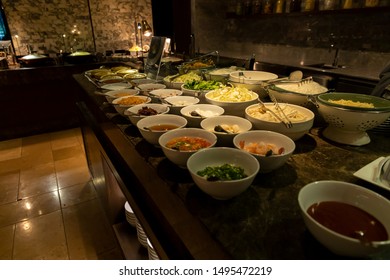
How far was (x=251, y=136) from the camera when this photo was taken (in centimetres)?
119

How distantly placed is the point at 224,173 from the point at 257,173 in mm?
144

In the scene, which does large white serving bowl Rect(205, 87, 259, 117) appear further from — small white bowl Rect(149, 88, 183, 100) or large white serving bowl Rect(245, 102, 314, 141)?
small white bowl Rect(149, 88, 183, 100)

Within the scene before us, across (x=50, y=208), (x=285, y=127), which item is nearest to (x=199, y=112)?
(x=285, y=127)

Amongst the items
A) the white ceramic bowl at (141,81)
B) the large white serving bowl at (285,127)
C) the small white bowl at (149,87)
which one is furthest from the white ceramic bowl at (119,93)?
the large white serving bowl at (285,127)

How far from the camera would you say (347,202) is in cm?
82

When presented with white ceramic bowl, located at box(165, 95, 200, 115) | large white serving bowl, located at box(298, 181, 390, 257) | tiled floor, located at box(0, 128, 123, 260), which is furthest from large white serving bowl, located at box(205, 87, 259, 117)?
tiled floor, located at box(0, 128, 123, 260)

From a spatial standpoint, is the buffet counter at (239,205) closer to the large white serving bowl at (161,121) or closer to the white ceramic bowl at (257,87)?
the large white serving bowl at (161,121)

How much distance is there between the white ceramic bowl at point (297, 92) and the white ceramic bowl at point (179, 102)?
0.51 metres

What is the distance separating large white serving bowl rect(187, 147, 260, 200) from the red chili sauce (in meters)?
0.22

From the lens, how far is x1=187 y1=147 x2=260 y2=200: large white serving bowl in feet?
2.75

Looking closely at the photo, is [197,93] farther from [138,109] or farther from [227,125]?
[227,125]

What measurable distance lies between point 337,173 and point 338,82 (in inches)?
69.8

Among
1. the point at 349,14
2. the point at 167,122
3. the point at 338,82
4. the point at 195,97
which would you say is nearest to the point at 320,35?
the point at 349,14

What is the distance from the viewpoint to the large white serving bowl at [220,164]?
84 cm
